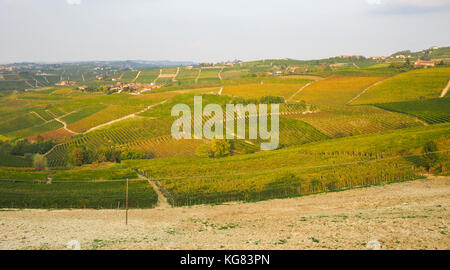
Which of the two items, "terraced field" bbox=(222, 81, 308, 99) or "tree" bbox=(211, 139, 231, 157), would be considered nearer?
"tree" bbox=(211, 139, 231, 157)

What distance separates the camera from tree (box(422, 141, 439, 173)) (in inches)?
1118

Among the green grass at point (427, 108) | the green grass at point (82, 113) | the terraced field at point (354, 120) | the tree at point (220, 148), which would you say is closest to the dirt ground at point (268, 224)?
the tree at point (220, 148)

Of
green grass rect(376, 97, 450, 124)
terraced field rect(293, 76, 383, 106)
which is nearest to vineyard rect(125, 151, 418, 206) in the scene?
green grass rect(376, 97, 450, 124)

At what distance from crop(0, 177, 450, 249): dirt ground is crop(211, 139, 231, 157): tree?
914 inches

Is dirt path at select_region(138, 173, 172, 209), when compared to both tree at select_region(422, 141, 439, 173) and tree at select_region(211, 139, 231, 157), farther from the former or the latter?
tree at select_region(422, 141, 439, 173)

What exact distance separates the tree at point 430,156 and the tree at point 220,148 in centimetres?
2412

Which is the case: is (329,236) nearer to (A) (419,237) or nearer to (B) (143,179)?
(A) (419,237)

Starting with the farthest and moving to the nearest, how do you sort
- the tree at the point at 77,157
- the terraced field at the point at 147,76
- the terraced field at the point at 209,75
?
the terraced field at the point at 147,76, the terraced field at the point at 209,75, the tree at the point at 77,157

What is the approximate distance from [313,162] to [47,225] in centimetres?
2576

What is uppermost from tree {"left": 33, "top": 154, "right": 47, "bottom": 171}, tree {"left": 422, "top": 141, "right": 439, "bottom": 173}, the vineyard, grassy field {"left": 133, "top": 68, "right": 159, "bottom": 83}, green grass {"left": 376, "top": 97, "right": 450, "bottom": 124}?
grassy field {"left": 133, "top": 68, "right": 159, "bottom": 83}

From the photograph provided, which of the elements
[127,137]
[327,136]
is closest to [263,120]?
[327,136]

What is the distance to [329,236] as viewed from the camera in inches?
562

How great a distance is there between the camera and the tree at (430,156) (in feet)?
93.1

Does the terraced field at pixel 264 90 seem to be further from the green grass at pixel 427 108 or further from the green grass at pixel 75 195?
the green grass at pixel 75 195
